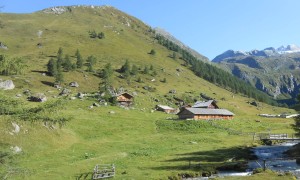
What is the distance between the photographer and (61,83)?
15225 cm

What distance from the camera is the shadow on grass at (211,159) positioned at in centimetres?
5106

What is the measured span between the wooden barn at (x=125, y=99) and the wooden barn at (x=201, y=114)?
2274 cm

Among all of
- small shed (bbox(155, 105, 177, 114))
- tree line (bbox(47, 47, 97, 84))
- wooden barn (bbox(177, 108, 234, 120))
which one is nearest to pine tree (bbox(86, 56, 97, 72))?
tree line (bbox(47, 47, 97, 84))

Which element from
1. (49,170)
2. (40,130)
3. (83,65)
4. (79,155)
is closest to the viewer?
(49,170)

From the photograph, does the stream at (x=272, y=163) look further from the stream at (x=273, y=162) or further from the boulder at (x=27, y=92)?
the boulder at (x=27, y=92)

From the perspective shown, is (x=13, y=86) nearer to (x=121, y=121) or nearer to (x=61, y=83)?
(x=61, y=83)

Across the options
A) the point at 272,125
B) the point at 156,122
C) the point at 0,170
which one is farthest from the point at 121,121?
the point at 0,170

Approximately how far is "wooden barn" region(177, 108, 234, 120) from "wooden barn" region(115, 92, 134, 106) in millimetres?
22737

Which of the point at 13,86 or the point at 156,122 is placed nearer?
the point at 156,122

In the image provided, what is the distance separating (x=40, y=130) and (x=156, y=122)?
44743 millimetres

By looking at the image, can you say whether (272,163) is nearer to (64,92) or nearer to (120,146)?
(120,146)

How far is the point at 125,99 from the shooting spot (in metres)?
141

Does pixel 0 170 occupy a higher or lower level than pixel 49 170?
higher

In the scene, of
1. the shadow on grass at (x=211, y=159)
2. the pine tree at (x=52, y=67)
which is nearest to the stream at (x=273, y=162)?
the shadow on grass at (x=211, y=159)
